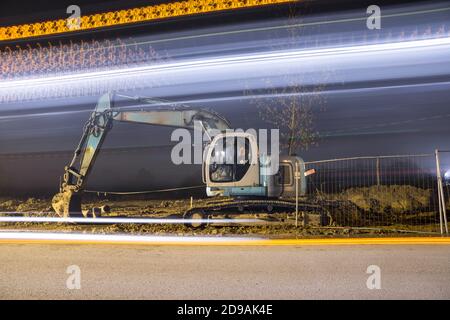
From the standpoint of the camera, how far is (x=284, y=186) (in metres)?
9.48

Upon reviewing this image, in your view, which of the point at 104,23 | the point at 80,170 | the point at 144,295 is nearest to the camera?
the point at 144,295

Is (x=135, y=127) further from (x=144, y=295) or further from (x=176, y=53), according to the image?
(x=144, y=295)

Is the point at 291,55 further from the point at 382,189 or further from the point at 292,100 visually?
the point at 382,189

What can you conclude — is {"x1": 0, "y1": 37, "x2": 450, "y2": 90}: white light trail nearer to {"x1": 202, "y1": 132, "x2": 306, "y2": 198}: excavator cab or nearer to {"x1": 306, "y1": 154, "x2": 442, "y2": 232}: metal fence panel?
{"x1": 306, "y1": 154, "x2": 442, "y2": 232}: metal fence panel

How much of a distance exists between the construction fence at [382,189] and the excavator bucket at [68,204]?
626 centimetres

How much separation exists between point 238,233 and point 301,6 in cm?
870

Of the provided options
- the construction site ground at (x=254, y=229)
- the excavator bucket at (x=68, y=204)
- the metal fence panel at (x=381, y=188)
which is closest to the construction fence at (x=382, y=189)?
the metal fence panel at (x=381, y=188)

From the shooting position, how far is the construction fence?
10.0 m

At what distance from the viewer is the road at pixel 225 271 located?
173 inches

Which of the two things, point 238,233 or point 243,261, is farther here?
point 238,233

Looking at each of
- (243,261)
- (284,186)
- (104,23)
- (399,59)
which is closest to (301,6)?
(399,59)

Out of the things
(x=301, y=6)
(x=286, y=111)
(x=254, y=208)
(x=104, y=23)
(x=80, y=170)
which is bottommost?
(x=254, y=208)

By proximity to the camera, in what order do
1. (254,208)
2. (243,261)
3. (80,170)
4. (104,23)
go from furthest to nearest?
(104,23), (80,170), (254,208), (243,261)
